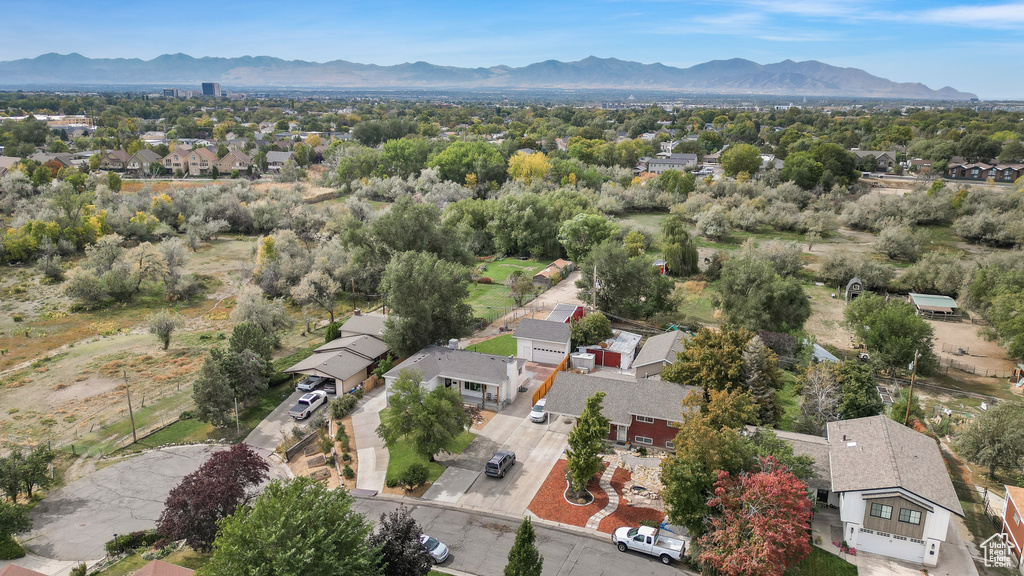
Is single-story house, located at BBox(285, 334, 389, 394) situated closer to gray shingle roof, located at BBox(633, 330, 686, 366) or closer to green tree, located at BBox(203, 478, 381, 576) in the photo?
gray shingle roof, located at BBox(633, 330, 686, 366)

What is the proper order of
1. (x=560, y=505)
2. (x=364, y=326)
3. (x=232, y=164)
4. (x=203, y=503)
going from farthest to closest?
1. (x=232, y=164)
2. (x=364, y=326)
3. (x=560, y=505)
4. (x=203, y=503)

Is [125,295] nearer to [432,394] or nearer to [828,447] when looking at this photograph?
[432,394]

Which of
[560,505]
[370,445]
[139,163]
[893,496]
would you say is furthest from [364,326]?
[139,163]

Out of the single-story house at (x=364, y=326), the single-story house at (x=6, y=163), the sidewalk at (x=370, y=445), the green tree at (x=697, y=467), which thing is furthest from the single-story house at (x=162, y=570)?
the single-story house at (x=6, y=163)

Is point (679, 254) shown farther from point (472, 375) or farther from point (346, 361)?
point (346, 361)

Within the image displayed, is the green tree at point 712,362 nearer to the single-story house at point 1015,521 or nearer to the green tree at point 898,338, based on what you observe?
the single-story house at point 1015,521

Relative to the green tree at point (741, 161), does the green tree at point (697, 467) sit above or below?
below
